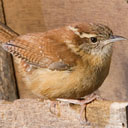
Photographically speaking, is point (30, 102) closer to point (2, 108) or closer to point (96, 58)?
point (2, 108)

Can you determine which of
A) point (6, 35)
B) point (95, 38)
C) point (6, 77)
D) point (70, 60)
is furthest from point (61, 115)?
point (6, 77)

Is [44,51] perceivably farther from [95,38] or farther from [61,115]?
[61,115]

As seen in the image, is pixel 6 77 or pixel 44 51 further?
pixel 6 77

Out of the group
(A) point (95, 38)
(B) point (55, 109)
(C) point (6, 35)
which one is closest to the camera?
(B) point (55, 109)

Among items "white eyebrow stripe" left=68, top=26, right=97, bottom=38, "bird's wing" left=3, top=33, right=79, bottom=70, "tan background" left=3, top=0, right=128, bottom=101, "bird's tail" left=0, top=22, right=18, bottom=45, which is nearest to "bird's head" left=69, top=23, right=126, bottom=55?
"white eyebrow stripe" left=68, top=26, right=97, bottom=38

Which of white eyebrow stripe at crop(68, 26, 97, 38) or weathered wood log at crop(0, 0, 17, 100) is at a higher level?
white eyebrow stripe at crop(68, 26, 97, 38)

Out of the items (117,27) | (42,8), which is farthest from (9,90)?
(117,27)

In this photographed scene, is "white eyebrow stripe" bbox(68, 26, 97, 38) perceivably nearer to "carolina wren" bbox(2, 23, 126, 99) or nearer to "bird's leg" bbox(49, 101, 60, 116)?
"carolina wren" bbox(2, 23, 126, 99)

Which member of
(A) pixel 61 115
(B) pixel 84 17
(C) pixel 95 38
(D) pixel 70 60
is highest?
(B) pixel 84 17
